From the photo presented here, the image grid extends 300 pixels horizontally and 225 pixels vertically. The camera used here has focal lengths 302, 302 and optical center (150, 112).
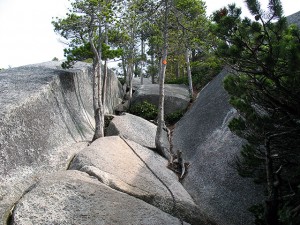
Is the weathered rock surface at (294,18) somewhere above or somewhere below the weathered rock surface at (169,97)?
above

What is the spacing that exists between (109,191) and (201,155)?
672cm

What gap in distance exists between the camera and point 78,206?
806cm

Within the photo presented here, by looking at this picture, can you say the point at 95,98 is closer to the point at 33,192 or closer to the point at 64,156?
the point at 64,156

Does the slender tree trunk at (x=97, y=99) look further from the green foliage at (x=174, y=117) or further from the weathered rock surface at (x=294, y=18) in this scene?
the weathered rock surface at (x=294, y=18)

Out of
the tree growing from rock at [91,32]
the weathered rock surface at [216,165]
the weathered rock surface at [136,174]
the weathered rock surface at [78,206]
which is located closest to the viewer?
the weathered rock surface at [78,206]

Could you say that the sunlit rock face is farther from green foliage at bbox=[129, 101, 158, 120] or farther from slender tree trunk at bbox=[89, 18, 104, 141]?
green foliage at bbox=[129, 101, 158, 120]

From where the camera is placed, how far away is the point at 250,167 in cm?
905

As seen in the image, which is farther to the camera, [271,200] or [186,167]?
[186,167]

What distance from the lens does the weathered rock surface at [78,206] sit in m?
7.59

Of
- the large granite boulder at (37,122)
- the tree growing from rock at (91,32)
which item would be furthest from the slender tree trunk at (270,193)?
the tree growing from rock at (91,32)

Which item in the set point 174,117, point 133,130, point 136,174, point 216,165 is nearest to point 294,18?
point 216,165

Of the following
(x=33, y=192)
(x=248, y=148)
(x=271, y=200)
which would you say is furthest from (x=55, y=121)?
(x=271, y=200)

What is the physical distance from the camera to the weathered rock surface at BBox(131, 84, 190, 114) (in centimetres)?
2408

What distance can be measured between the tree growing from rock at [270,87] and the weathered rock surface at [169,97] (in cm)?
1515
